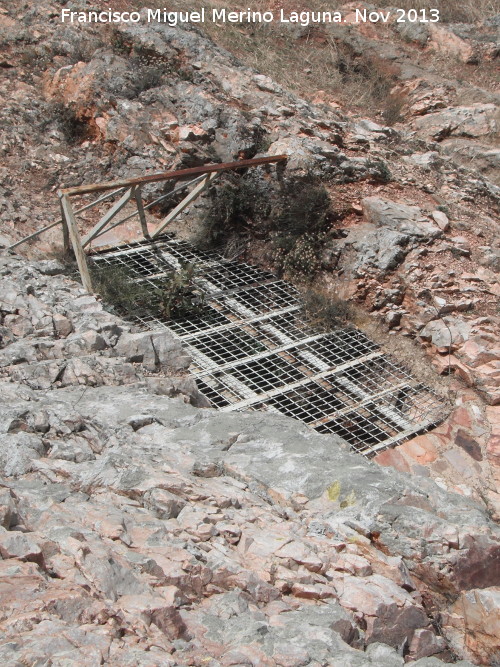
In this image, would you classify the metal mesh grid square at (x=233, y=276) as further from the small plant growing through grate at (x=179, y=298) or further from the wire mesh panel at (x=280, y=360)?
the small plant growing through grate at (x=179, y=298)

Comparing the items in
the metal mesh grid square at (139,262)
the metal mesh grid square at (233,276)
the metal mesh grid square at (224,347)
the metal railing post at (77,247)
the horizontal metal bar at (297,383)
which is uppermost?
the metal railing post at (77,247)

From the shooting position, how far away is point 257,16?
1216 cm

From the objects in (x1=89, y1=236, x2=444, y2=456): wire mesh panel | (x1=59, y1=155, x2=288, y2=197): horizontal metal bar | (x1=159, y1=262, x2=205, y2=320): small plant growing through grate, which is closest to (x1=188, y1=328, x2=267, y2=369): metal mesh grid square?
(x1=89, y1=236, x2=444, y2=456): wire mesh panel

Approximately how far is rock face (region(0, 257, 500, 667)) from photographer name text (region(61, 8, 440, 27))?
683 cm

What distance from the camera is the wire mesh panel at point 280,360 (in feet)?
18.4

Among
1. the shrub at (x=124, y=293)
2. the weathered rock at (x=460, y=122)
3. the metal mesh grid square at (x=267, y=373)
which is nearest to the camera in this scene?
the metal mesh grid square at (x=267, y=373)

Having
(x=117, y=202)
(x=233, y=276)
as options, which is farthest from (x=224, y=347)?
(x=117, y=202)

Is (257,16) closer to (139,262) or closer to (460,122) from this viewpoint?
(460,122)

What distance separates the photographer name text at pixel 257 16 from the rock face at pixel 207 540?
6.83 meters

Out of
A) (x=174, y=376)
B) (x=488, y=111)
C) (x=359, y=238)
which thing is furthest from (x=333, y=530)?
(x=488, y=111)

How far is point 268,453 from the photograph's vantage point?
3.80 metres

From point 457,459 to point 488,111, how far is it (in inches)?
268

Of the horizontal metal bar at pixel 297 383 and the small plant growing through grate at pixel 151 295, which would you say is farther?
the small plant growing through grate at pixel 151 295

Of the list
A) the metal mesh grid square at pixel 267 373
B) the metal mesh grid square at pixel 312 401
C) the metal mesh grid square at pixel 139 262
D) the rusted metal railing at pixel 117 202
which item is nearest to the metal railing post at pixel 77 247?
the rusted metal railing at pixel 117 202
